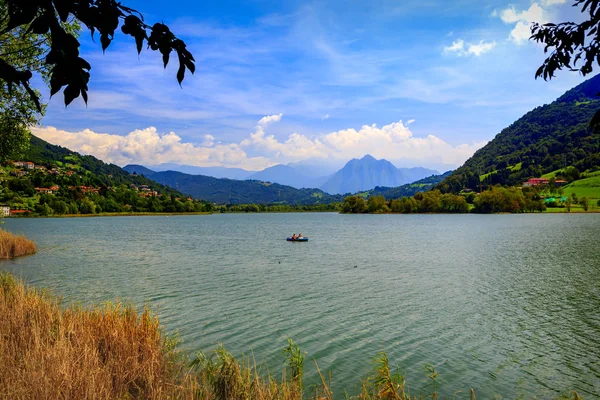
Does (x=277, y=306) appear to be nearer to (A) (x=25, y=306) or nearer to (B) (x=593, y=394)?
(A) (x=25, y=306)

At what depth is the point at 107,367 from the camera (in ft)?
37.3

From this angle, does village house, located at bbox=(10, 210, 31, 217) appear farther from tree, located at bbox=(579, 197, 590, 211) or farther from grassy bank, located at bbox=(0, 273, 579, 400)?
tree, located at bbox=(579, 197, 590, 211)

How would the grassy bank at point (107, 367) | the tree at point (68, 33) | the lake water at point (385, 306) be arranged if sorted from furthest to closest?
the lake water at point (385, 306), the grassy bank at point (107, 367), the tree at point (68, 33)

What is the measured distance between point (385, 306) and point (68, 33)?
1153 inches

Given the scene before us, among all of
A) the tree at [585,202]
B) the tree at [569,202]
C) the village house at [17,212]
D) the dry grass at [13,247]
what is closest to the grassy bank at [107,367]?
the dry grass at [13,247]

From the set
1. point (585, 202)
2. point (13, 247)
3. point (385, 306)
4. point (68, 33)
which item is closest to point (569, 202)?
point (585, 202)

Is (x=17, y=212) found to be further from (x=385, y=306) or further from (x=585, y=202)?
(x=585, y=202)

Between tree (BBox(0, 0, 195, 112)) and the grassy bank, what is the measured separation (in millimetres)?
7942

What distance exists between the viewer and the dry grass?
168ft

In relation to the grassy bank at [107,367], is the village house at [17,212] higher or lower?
higher

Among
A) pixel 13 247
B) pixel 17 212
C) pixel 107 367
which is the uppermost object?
pixel 17 212

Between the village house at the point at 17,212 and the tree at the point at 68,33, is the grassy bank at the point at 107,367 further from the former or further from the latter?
the village house at the point at 17,212

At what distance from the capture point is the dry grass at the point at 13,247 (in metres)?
51.2

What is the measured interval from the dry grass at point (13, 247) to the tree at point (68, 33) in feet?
187
